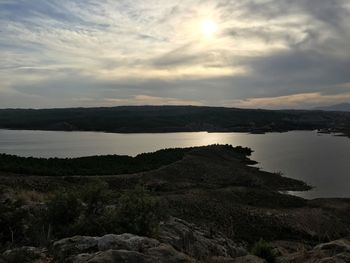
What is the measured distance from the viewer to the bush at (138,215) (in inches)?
431

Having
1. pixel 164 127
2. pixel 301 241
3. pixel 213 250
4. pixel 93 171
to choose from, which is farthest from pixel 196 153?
pixel 164 127

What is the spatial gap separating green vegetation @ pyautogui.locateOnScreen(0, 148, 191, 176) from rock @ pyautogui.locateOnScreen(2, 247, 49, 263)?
1155 inches

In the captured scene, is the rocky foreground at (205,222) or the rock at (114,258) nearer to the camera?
the rock at (114,258)

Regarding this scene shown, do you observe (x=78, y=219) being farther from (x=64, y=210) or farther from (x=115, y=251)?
(x=115, y=251)

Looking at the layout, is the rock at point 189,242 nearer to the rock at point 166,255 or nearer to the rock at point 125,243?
the rock at point 125,243

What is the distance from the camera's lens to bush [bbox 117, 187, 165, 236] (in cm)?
1095

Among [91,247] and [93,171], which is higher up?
[91,247]

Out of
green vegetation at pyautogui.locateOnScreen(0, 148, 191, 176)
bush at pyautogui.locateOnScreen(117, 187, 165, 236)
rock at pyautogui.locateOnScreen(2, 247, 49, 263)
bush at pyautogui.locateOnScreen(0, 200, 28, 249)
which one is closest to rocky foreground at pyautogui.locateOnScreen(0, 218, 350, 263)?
rock at pyautogui.locateOnScreen(2, 247, 49, 263)

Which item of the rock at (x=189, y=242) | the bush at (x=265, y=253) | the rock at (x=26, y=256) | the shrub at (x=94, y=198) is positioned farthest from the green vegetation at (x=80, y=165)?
the rock at (x=26, y=256)

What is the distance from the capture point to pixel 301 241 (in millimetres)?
23797

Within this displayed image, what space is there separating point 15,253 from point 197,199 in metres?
21.7

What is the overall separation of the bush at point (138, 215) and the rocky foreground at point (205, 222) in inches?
11.4

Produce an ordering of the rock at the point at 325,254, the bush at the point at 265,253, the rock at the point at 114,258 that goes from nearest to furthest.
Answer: the rock at the point at 114,258
the rock at the point at 325,254
the bush at the point at 265,253

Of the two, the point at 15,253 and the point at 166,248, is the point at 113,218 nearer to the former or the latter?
the point at 166,248
